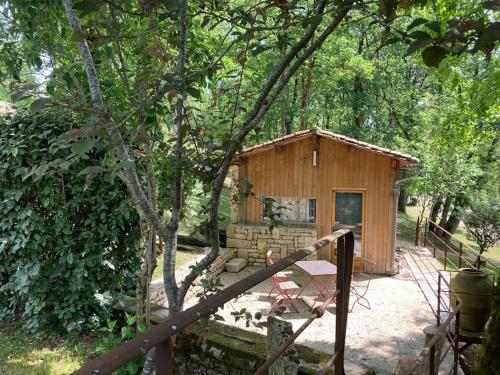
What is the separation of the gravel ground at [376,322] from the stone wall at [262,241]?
130 centimetres

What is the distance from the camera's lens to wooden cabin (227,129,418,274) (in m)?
→ 10.0

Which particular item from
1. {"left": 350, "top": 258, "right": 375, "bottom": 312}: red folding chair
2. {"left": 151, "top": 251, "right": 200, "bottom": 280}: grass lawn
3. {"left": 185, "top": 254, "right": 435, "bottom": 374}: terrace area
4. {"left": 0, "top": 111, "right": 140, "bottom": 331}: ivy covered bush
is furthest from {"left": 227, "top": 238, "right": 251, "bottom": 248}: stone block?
{"left": 0, "top": 111, "right": 140, "bottom": 331}: ivy covered bush

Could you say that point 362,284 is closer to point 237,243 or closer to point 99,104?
point 237,243

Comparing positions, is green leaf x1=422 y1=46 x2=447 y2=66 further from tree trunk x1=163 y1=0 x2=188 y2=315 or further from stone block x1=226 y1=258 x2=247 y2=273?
stone block x1=226 y1=258 x2=247 y2=273

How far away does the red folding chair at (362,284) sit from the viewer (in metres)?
7.92

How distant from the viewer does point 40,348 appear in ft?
14.5

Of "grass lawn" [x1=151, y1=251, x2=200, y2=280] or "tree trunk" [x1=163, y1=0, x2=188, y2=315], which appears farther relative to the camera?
"grass lawn" [x1=151, y1=251, x2=200, y2=280]

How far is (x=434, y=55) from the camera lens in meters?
1.04

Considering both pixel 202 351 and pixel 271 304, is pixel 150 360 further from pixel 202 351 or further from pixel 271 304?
pixel 271 304

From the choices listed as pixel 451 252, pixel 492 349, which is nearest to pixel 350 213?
pixel 451 252

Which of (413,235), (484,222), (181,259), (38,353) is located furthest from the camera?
(413,235)

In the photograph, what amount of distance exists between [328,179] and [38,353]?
7.97 meters

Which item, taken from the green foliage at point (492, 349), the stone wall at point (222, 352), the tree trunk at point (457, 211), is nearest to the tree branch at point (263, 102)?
the stone wall at point (222, 352)

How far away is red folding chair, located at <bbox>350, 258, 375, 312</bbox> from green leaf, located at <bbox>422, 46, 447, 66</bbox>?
7.16 meters
